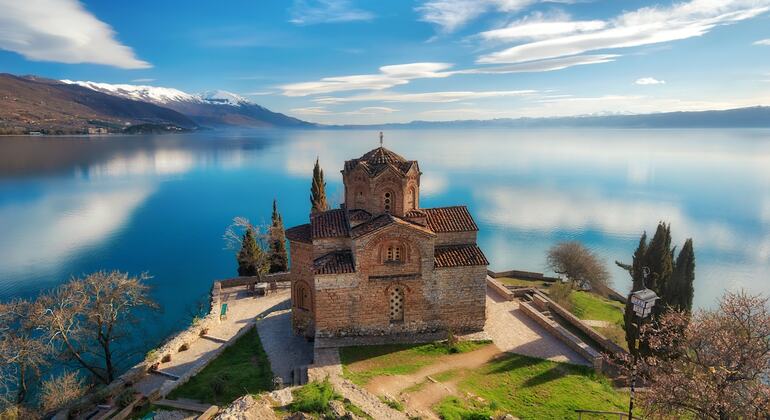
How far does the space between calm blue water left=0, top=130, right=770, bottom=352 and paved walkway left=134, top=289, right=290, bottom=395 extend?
551cm

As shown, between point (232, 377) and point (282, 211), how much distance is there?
4805cm

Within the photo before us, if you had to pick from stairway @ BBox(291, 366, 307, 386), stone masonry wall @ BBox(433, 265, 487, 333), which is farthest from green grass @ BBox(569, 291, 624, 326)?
stairway @ BBox(291, 366, 307, 386)

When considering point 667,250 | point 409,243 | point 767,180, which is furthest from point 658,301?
point 767,180

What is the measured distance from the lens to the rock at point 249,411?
11.4m

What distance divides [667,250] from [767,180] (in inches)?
3664

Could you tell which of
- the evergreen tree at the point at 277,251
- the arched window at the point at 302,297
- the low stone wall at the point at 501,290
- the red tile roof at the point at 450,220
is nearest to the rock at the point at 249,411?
the arched window at the point at 302,297

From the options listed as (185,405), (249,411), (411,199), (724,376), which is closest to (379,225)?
(411,199)

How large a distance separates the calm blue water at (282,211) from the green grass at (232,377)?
1044cm

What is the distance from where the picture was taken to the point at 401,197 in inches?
786

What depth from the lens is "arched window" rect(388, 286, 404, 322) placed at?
19.1 metres

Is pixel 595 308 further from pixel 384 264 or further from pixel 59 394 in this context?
Answer: pixel 59 394

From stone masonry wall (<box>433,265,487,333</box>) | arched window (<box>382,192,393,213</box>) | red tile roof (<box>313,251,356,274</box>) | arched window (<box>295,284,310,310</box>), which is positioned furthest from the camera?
arched window (<box>295,284,310,310</box>)

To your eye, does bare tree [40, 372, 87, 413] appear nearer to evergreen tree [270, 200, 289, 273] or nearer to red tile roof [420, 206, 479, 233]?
red tile roof [420, 206, 479, 233]

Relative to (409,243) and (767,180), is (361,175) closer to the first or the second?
(409,243)
